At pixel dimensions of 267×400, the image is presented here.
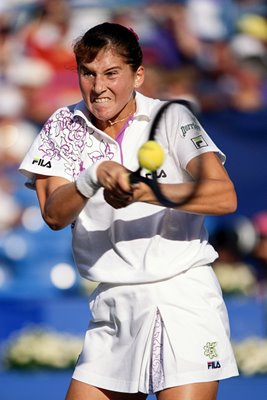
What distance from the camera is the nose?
3.48 meters

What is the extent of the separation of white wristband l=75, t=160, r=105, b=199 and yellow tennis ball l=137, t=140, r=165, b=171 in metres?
0.21

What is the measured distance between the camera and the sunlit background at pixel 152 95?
26.0 ft

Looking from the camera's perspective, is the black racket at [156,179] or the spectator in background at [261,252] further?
the spectator in background at [261,252]

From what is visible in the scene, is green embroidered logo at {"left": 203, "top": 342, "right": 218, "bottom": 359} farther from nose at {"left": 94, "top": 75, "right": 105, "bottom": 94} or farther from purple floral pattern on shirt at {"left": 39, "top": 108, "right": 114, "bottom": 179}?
nose at {"left": 94, "top": 75, "right": 105, "bottom": 94}

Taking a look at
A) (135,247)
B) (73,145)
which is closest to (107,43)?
(73,145)

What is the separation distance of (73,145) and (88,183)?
427 millimetres

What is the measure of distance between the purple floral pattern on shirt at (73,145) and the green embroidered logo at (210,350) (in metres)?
0.79

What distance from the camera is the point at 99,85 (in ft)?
11.4

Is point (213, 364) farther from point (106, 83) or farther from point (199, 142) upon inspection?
point (106, 83)

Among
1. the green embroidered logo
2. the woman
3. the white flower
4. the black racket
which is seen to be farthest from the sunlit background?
the black racket

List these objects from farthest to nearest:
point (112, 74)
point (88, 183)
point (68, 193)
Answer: point (112, 74)
point (68, 193)
point (88, 183)

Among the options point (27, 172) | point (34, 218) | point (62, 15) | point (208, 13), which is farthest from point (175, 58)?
point (27, 172)

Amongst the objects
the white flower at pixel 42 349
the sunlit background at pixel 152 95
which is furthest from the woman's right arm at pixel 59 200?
the sunlit background at pixel 152 95

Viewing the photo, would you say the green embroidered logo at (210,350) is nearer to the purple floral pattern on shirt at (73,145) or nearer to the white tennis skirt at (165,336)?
the white tennis skirt at (165,336)
